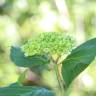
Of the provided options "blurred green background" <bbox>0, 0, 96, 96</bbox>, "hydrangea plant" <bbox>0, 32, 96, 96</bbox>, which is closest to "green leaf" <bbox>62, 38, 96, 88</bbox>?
"hydrangea plant" <bbox>0, 32, 96, 96</bbox>

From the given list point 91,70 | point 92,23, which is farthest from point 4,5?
point 91,70

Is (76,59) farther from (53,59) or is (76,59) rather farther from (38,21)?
(38,21)

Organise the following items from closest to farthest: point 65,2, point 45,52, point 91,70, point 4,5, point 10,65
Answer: point 45,52, point 91,70, point 10,65, point 65,2, point 4,5

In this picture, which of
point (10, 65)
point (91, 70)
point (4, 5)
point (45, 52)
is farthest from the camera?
point (4, 5)

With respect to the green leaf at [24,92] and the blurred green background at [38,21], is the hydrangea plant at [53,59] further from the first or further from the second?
the blurred green background at [38,21]

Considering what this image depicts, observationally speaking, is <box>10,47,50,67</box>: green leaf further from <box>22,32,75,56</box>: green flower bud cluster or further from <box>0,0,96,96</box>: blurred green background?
<box>0,0,96,96</box>: blurred green background

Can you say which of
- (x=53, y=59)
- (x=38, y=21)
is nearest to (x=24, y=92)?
(x=53, y=59)

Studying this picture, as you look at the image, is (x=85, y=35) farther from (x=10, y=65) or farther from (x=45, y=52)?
(x=45, y=52)
